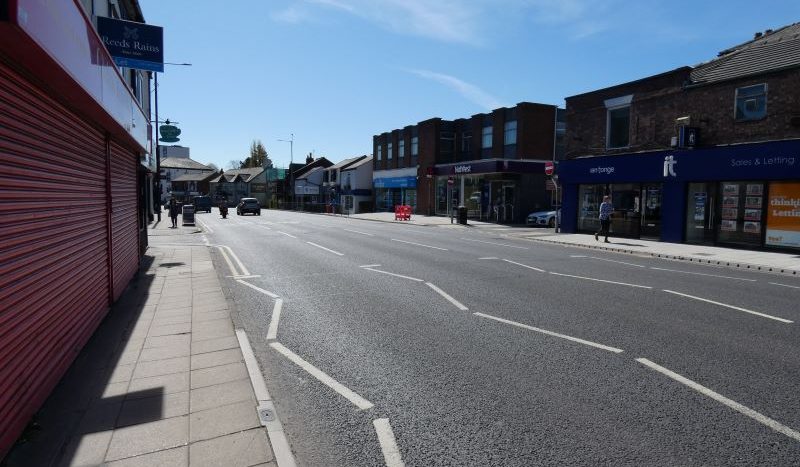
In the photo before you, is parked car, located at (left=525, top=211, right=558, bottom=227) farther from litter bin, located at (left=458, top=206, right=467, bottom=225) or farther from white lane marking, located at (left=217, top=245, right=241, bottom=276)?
white lane marking, located at (left=217, top=245, right=241, bottom=276)

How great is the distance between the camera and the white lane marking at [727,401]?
381cm

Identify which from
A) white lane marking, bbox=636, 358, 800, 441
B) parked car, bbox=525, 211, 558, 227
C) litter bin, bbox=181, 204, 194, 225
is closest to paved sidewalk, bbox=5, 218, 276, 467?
white lane marking, bbox=636, 358, 800, 441

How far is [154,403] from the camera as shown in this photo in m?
4.33

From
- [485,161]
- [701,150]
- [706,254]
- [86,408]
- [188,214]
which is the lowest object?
[86,408]

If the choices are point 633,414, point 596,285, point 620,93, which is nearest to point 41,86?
point 633,414

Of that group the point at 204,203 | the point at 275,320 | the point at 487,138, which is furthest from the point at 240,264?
the point at 204,203

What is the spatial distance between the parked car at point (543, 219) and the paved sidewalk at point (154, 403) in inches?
1060

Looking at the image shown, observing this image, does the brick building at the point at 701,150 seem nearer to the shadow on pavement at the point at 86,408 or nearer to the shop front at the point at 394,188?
the shadow on pavement at the point at 86,408

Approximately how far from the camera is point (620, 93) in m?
22.8

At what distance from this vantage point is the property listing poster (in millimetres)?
16484

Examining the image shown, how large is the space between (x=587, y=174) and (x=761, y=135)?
313 inches

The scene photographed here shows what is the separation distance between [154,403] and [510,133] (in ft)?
118

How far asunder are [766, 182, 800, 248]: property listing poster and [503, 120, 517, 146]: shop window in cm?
2110

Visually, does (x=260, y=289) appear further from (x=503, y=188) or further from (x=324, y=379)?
(x=503, y=188)
